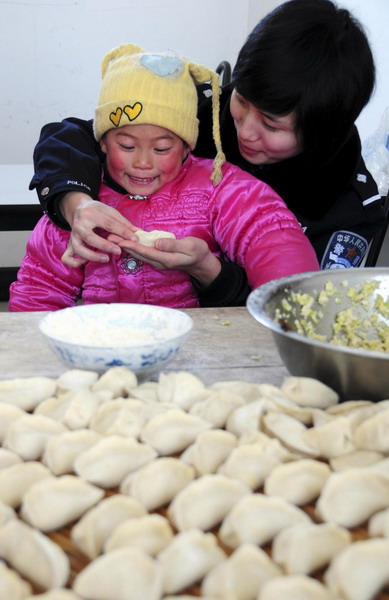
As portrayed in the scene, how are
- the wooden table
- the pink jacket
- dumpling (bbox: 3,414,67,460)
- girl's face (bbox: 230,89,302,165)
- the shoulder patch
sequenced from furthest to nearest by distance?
1. the shoulder patch
2. the pink jacket
3. girl's face (bbox: 230,89,302,165)
4. the wooden table
5. dumpling (bbox: 3,414,67,460)

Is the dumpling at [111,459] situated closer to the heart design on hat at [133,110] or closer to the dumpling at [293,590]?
the dumpling at [293,590]

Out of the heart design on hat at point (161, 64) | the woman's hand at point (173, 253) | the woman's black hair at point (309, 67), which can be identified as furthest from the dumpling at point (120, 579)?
the heart design on hat at point (161, 64)

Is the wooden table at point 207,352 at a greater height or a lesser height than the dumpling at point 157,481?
lesser

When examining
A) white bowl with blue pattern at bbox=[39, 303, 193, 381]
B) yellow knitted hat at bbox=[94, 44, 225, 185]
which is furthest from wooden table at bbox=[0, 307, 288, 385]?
yellow knitted hat at bbox=[94, 44, 225, 185]

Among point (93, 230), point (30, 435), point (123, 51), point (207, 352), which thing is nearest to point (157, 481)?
point (30, 435)

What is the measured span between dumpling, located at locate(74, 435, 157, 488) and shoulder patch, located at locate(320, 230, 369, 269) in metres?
1.13

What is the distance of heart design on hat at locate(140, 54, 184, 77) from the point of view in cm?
147

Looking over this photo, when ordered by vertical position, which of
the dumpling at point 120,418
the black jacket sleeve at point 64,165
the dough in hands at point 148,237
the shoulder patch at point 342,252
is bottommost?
the shoulder patch at point 342,252

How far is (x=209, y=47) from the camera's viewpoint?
13.9 feet

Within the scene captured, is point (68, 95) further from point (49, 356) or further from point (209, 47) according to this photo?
point (49, 356)

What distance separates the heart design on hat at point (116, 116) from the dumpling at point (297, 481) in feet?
3.33

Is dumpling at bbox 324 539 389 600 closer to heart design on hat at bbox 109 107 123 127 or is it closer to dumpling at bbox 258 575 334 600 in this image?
dumpling at bbox 258 575 334 600

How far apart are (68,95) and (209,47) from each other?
95cm

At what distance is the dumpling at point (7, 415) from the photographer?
713 millimetres
